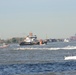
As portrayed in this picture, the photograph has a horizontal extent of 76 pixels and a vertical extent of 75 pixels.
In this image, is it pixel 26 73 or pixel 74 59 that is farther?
pixel 74 59

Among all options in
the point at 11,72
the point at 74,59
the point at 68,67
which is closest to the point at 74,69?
the point at 68,67

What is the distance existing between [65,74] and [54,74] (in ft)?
5.00

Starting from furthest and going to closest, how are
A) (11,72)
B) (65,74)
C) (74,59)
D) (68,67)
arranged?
1. (74,59)
2. (68,67)
3. (11,72)
4. (65,74)

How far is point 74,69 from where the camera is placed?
6394 centimetres

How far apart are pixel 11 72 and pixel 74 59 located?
2418 cm

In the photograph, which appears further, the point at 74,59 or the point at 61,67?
the point at 74,59

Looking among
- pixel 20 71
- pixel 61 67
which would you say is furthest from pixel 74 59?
pixel 20 71

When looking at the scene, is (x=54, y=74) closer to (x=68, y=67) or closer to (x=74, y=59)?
(x=68, y=67)

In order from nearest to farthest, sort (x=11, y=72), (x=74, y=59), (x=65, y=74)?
(x=65, y=74), (x=11, y=72), (x=74, y=59)

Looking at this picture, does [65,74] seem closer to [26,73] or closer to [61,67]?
[26,73]

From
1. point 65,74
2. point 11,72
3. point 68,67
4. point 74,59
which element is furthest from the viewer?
point 74,59

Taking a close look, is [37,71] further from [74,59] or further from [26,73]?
[74,59]

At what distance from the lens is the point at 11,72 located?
62.4 m

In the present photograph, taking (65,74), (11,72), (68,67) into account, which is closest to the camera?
(65,74)
